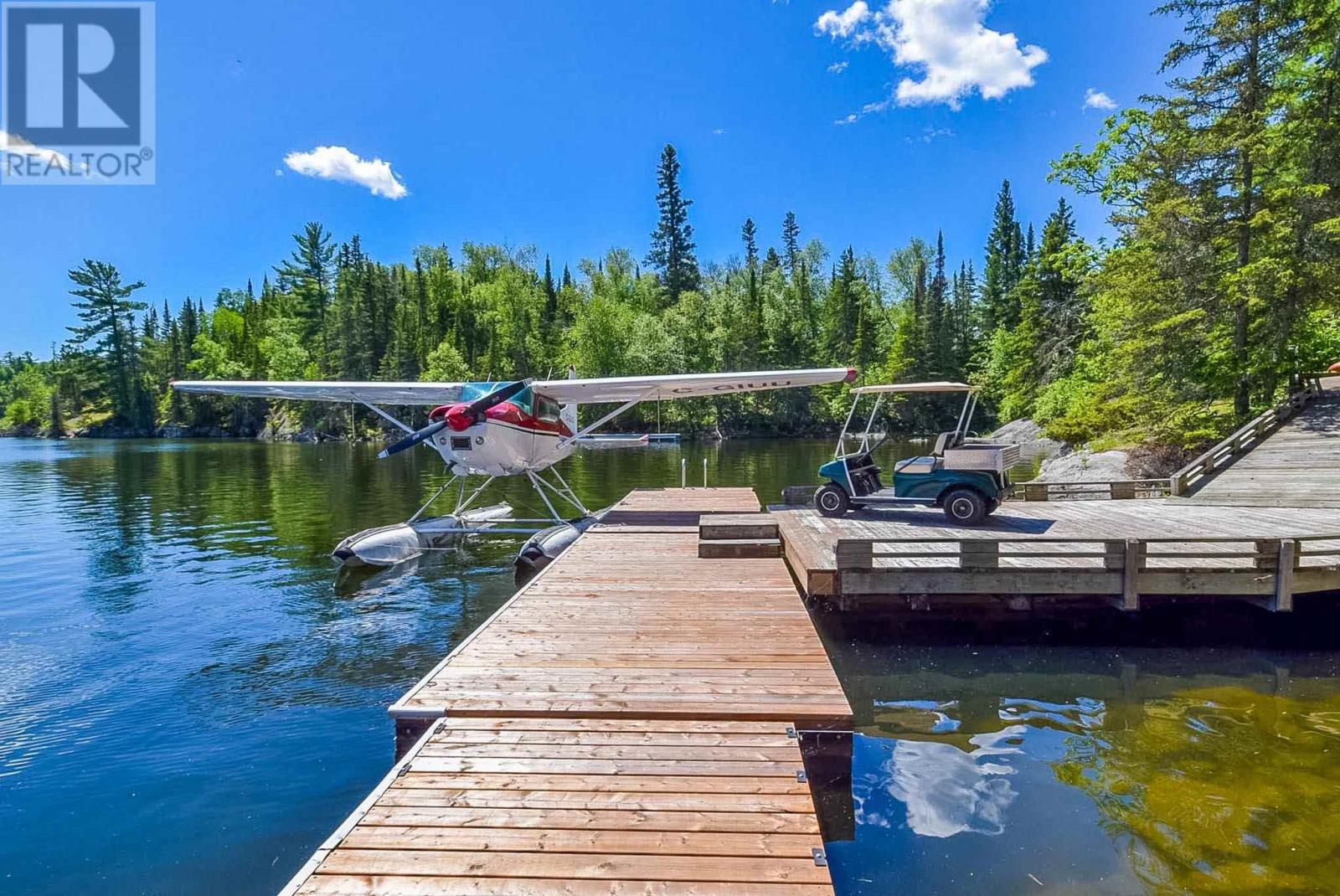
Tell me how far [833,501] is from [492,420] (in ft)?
20.0

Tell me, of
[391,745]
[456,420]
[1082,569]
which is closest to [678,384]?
[456,420]

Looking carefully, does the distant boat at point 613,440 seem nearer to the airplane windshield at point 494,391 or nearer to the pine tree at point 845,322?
the airplane windshield at point 494,391

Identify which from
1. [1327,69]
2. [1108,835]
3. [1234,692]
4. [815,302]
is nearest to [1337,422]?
[1327,69]

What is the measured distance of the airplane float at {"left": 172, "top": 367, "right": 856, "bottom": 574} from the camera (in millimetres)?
11562

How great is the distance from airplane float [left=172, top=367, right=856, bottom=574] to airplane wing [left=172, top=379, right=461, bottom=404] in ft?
0.06

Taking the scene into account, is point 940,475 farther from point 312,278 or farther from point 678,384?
point 312,278

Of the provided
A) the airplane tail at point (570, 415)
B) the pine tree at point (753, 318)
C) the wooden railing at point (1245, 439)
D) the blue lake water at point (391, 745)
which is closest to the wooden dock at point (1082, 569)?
the blue lake water at point (391, 745)

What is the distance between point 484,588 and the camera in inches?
425

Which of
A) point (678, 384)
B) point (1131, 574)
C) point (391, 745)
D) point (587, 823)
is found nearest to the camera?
point (587, 823)

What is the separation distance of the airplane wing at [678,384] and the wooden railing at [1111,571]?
14.5 ft

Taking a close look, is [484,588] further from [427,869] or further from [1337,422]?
[1337,422]

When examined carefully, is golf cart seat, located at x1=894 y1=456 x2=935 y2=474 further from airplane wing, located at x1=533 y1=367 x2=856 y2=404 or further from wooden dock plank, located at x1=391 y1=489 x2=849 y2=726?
wooden dock plank, located at x1=391 y1=489 x2=849 y2=726

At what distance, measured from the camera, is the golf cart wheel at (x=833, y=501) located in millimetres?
11008

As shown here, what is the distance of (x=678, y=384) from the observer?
41.5ft
